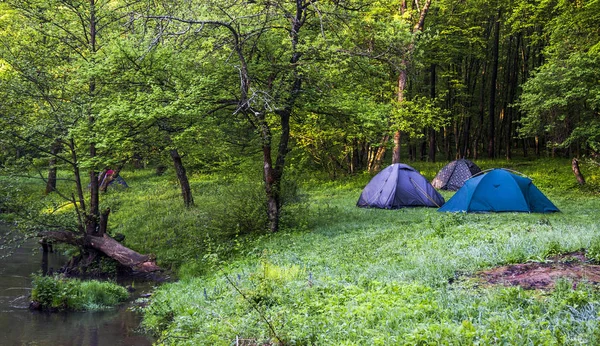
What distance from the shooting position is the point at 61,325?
30.6 feet

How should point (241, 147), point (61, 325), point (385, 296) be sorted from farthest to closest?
point (241, 147), point (61, 325), point (385, 296)

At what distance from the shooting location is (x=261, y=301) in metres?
6.64

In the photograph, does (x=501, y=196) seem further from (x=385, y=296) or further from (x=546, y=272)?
(x=385, y=296)

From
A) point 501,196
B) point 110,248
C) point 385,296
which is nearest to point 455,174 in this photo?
point 501,196

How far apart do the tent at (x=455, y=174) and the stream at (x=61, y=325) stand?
13.7 metres

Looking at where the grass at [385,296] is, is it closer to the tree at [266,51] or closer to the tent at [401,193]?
the tree at [266,51]

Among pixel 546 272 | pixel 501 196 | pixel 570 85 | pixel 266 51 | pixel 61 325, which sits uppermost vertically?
pixel 266 51

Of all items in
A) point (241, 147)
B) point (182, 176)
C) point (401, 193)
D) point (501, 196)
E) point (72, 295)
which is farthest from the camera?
point (182, 176)

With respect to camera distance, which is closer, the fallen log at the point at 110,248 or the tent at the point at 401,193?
the fallen log at the point at 110,248

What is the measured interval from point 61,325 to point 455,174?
16.5 metres

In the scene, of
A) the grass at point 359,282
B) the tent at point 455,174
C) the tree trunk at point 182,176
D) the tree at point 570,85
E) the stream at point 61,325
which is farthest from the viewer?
the tent at point 455,174

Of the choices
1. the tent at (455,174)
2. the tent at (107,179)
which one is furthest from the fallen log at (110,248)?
the tent at (455,174)

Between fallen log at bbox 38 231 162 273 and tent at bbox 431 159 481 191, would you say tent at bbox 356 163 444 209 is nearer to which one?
tent at bbox 431 159 481 191

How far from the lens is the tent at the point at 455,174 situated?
Answer: 2127cm
